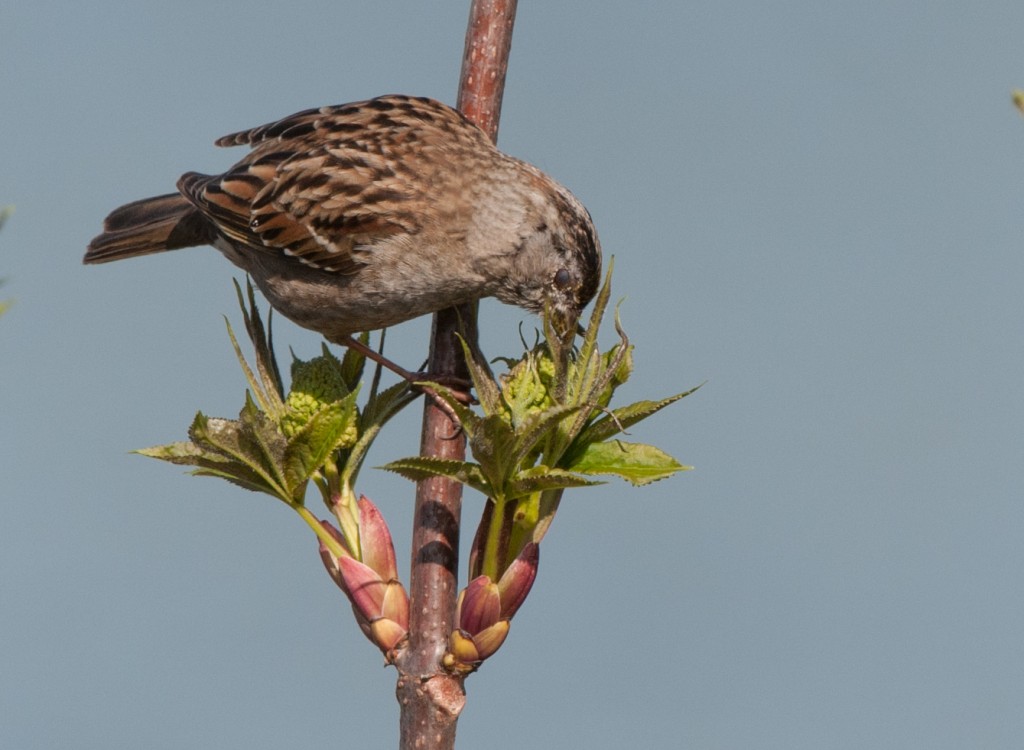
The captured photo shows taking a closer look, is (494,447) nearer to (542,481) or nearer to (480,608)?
(542,481)

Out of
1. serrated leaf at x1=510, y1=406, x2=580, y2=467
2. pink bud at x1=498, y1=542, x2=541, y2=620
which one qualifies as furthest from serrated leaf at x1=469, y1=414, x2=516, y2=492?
pink bud at x1=498, y1=542, x2=541, y2=620

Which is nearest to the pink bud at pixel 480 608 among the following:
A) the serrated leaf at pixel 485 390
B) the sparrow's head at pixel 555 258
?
the serrated leaf at pixel 485 390

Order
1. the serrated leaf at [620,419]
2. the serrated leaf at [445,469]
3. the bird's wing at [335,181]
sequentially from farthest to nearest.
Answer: the bird's wing at [335,181] < the serrated leaf at [620,419] < the serrated leaf at [445,469]

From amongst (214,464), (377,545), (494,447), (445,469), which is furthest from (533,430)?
(214,464)

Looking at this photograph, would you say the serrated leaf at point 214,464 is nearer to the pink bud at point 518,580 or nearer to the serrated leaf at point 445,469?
the serrated leaf at point 445,469

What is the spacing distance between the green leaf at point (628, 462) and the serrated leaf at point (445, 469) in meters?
Answer: 0.31

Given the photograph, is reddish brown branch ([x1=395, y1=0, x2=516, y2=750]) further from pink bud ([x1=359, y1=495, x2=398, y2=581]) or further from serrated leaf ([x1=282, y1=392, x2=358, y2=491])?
serrated leaf ([x1=282, y1=392, x2=358, y2=491])

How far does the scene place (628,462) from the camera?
333 centimetres

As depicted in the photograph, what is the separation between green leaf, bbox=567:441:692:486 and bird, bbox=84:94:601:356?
152 cm

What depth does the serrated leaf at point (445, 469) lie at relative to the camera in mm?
3059

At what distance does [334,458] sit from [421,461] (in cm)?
55

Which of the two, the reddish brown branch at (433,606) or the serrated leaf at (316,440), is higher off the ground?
the serrated leaf at (316,440)

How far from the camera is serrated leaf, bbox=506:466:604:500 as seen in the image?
306 centimetres

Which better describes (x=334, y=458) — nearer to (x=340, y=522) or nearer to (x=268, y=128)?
(x=340, y=522)
